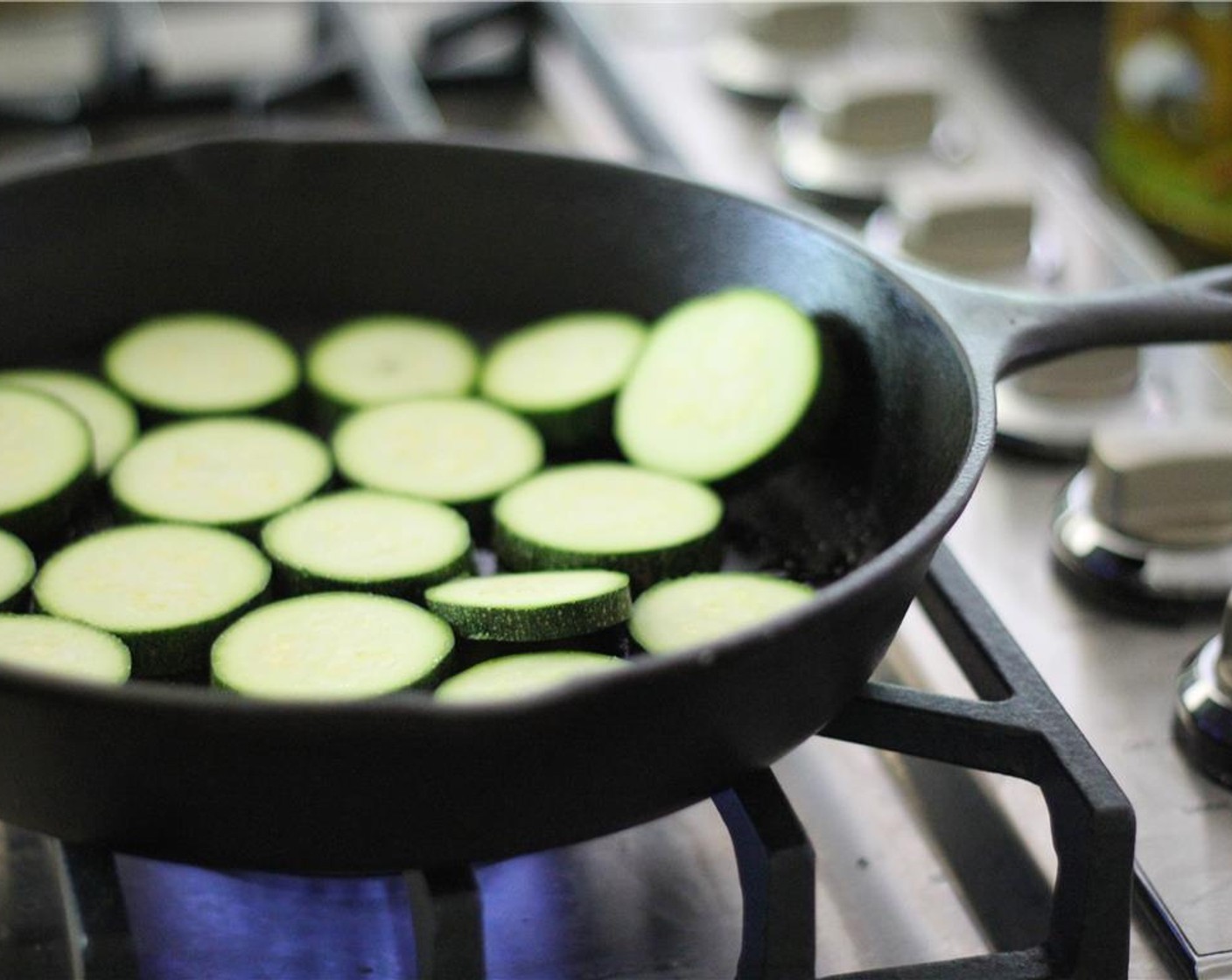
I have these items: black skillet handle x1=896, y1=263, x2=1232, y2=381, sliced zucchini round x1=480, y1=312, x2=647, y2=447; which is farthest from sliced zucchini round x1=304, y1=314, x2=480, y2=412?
black skillet handle x1=896, y1=263, x2=1232, y2=381

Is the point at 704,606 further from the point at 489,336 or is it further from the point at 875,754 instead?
the point at 489,336

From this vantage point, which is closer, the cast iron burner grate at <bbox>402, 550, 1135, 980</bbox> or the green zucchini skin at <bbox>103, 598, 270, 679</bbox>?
the cast iron burner grate at <bbox>402, 550, 1135, 980</bbox>

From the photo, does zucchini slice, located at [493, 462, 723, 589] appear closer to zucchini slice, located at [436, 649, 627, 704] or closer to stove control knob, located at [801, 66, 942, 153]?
zucchini slice, located at [436, 649, 627, 704]

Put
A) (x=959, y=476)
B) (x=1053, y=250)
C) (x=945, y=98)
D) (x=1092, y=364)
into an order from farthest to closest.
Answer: (x=945, y=98) < (x=1053, y=250) < (x=1092, y=364) < (x=959, y=476)

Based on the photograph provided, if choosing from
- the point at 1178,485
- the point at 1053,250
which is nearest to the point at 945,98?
the point at 1053,250

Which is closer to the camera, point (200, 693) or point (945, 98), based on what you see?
point (200, 693)

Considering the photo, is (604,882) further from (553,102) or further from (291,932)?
(553,102)

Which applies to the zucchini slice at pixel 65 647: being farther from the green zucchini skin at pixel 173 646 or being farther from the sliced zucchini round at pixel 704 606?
the sliced zucchini round at pixel 704 606

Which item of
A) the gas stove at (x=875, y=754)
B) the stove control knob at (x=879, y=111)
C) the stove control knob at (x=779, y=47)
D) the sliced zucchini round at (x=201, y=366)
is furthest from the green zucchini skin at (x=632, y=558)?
the stove control knob at (x=779, y=47)
